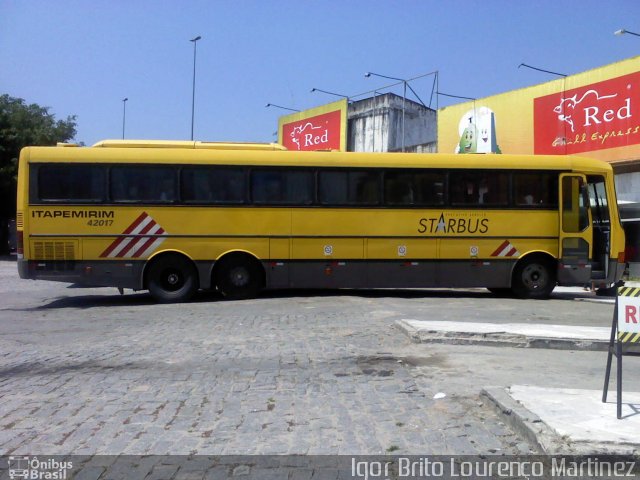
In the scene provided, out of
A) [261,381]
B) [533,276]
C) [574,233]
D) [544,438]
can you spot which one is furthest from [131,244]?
[544,438]

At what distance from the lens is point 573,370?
7137 mm

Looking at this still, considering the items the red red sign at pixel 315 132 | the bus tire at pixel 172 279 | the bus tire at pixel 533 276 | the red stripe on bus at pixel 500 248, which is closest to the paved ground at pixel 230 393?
the bus tire at pixel 172 279

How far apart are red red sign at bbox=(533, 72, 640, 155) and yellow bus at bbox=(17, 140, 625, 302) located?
689 cm

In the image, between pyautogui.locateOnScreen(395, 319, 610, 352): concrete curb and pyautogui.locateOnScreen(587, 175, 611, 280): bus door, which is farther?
pyautogui.locateOnScreen(587, 175, 611, 280): bus door

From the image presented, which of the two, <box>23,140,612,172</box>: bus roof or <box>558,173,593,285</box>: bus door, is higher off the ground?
<box>23,140,612,172</box>: bus roof

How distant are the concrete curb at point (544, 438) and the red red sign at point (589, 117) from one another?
17.6 metres

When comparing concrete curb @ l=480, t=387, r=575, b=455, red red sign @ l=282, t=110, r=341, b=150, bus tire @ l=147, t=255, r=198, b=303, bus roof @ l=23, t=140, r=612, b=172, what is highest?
red red sign @ l=282, t=110, r=341, b=150

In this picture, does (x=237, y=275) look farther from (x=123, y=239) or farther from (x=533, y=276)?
(x=533, y=276)

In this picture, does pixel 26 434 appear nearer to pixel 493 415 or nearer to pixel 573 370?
pixel 493 415

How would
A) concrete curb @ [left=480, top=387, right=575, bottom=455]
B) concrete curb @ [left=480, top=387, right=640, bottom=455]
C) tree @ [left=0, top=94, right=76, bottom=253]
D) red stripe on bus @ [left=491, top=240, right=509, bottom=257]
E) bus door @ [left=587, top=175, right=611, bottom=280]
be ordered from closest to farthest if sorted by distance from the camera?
concrete curb @ [left=480, top=387, right=640, bottom=455] → concrete curb @ [left=480, top=387, right=575, bottom=455] → red stripe on bus @ [left=491, top=240, right=509, bottom=257] → bus door @ [left=587, top=175, right=611, bottom=280] → tree @ [left=0, top=94, right=76, bottom=253]

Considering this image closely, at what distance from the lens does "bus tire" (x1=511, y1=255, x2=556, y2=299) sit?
14.5 metres

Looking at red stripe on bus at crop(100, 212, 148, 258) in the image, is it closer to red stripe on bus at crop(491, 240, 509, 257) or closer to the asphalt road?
the asphalt road

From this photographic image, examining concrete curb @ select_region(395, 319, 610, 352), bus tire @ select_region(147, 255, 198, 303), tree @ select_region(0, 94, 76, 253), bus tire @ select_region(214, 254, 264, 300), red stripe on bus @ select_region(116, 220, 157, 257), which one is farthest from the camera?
tree @ select_region(0, 94, 76, 253)

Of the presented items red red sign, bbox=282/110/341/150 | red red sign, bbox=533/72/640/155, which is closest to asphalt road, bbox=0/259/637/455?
red red sign, bbox=533/72/640/155
